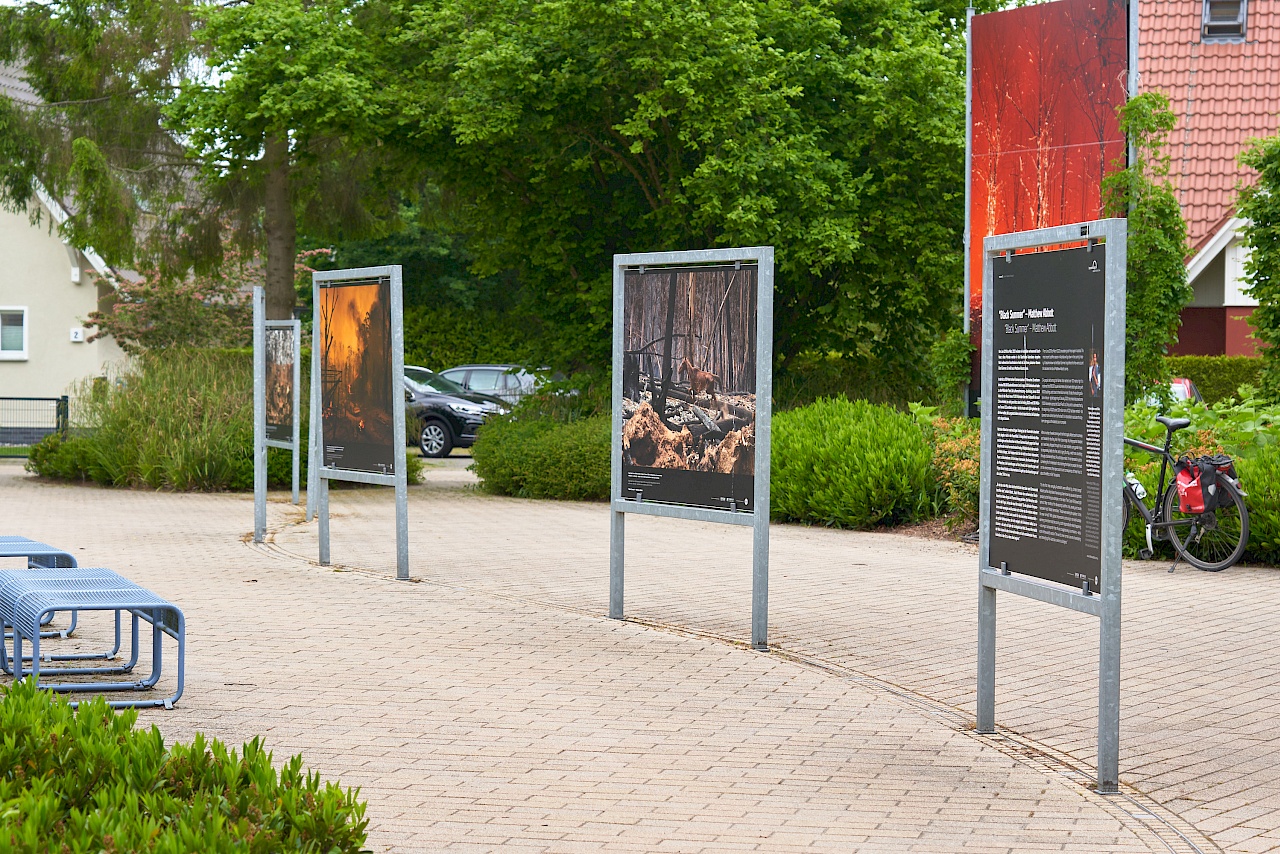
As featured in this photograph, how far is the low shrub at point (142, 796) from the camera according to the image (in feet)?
10.4

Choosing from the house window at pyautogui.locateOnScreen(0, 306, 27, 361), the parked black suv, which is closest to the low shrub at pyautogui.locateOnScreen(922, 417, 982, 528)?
the parked black suv

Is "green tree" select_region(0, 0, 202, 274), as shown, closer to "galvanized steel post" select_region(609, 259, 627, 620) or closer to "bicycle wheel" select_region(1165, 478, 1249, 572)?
"galvanized steel post" select_region(609, 259, 627, 620)

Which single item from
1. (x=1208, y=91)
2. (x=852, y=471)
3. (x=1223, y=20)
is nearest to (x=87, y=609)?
(x=852, y=471)

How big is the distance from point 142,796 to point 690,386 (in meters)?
5.07

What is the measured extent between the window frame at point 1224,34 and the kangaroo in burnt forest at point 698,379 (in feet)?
69.7

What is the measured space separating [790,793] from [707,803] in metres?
0.33

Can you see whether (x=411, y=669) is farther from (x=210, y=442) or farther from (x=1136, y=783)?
(x=210, y=442)

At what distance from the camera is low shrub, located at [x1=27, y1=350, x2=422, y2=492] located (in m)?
18.4

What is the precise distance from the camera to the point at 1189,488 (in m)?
10.7

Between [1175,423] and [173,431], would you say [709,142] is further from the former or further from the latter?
[173,431]

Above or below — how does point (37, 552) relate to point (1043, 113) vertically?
below

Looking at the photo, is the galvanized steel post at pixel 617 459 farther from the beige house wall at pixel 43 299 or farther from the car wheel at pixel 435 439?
the beige house wall at pixel 43 299

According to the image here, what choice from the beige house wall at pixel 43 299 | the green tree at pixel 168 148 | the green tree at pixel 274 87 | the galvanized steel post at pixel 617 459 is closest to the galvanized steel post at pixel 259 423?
the green tree at pixel 274 87

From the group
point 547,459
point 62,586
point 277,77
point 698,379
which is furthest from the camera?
point 547,459
